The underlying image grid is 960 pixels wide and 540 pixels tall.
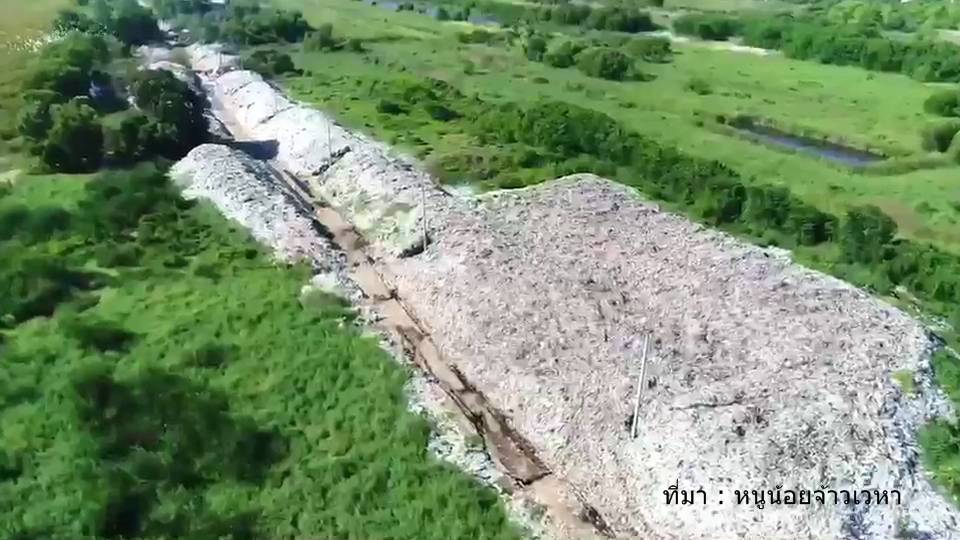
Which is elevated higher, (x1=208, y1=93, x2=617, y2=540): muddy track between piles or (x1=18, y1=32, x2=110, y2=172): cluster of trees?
(x1=208, y1=93, x2=617, y2=540): muddy track between piles

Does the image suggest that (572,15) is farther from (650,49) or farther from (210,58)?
(210,58)

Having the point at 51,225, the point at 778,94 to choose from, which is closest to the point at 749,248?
the point at 51,225

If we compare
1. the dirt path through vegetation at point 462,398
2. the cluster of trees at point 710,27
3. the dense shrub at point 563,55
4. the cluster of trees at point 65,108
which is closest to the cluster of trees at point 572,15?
the cluster of trees at point 710,27

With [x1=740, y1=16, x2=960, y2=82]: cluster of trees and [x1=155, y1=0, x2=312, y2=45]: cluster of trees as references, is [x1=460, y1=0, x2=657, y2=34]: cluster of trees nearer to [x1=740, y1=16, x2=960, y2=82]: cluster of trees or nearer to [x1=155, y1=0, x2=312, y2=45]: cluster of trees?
[x1=740, y1=16, x2=960, y2=82]: cluster of trees

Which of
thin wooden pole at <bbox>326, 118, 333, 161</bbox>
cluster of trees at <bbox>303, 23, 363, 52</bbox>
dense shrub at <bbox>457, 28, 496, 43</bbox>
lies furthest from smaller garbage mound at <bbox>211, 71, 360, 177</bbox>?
dense shrub at <bbox>457, 28, 496, 43</bbox>

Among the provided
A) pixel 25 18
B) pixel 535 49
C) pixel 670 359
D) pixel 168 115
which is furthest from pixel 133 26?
pixel 670 359

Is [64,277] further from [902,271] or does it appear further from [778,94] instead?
[778,94]
